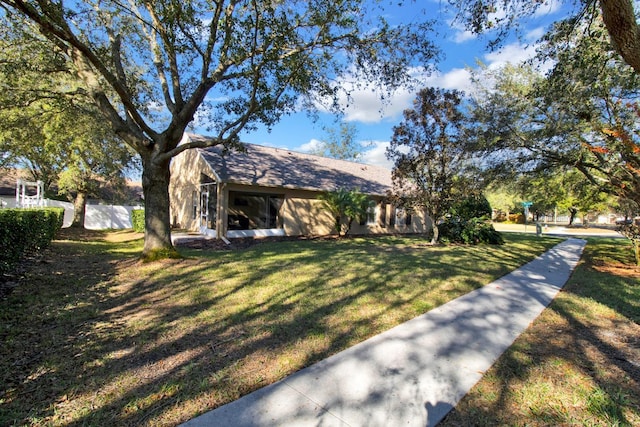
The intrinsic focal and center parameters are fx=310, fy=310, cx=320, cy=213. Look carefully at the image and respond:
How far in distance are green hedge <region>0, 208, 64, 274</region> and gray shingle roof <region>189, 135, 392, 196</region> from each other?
18.7ft

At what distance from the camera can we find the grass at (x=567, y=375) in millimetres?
2539

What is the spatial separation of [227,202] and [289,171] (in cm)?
462

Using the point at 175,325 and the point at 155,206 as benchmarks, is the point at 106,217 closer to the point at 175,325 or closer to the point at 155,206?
the point at 155,206

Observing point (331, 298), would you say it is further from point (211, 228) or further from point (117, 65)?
point (211, 228)

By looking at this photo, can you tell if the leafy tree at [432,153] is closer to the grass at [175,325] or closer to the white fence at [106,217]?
the grass at [175,325]

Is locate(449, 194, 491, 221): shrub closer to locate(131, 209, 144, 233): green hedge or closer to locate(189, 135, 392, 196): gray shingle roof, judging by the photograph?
locate(189, 135, 392, 196): gray shingle roof

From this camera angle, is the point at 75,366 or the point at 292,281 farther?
the point at 292,281

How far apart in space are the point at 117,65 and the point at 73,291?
18.9 ft

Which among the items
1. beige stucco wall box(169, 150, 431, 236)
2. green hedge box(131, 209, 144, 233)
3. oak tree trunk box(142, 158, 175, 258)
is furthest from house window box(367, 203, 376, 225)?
oak tree trunk box(142, 158, 175, 258)

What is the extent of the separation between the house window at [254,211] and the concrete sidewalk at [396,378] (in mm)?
11379

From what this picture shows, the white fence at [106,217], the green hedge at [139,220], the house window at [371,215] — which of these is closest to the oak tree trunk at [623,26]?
the house window at [371,215]

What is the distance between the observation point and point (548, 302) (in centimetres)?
558

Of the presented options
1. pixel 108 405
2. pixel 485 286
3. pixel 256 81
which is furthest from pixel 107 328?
pixel 485 286

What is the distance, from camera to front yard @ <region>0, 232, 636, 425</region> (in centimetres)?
266
